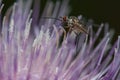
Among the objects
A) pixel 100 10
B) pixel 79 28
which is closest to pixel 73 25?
pixel 79 28

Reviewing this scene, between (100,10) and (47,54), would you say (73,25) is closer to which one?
(47,54)

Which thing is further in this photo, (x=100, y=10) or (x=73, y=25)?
(x=100, y=10)

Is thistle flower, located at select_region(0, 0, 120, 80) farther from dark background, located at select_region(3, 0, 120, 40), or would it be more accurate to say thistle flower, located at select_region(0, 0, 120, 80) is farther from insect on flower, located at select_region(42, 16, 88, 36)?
dark background, located at select_region(3, 0, 120, 40)

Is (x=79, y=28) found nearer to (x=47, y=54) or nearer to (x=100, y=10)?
(x=47, y=54)

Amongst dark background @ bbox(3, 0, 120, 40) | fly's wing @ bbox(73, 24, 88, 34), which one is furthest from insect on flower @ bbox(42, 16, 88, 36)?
dark background @ bbox(3, 0, 120, 40)

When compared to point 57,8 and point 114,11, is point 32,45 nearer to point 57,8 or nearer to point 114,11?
point 57,8

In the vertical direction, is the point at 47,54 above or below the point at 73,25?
below
